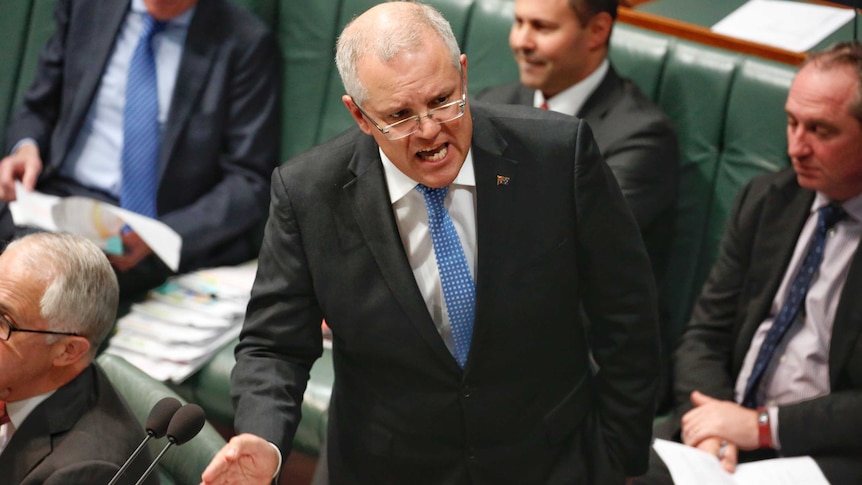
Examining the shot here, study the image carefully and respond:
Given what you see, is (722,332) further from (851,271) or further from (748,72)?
(748,72)

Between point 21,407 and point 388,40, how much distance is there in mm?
912

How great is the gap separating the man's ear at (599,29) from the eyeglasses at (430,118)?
1.33 m

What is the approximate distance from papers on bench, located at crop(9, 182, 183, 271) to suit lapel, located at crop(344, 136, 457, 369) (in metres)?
1.38

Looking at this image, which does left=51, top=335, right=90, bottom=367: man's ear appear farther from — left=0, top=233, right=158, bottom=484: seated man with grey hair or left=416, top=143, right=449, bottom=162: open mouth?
left=416, top=143, right=449, bottom=162: open mouth

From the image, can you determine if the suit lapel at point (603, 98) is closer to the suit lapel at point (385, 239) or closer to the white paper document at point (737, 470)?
the white paper document at point (737, 470)

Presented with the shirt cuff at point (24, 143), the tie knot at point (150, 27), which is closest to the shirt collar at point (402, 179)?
the tie knot at point (150, 27)

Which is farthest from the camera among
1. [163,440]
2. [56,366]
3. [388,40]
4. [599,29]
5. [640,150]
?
[599,29]

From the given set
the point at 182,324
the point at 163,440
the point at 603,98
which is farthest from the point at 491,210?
the point at 182,324

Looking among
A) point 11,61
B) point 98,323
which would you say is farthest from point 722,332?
point 11,61

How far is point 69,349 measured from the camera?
1904mm

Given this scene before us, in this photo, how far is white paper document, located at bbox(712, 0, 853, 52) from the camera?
308 centimetres

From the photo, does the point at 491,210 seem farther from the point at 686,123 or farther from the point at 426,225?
the point at 686,123

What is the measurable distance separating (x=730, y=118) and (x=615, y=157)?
374mm

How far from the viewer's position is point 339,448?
208cm
